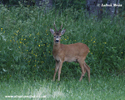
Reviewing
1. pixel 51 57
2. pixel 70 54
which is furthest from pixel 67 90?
pixel 51 57

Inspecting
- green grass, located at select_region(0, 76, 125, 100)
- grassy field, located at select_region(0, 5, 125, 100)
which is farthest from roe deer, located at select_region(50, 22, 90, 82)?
green grass, located at select_region(0, 76, 125, 100)

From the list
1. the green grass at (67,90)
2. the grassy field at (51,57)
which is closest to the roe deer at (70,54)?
the grassy field at (51,57)

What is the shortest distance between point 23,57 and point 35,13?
9.34 feet

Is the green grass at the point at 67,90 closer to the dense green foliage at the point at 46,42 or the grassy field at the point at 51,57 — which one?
the grassy field at the point at 51,57

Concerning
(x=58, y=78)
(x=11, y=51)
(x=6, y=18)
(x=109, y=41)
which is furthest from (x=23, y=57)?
(x=109, y=41)

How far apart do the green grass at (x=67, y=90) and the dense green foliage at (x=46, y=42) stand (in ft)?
2.57

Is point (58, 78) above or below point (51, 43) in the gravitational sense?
below

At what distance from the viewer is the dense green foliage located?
8773mm

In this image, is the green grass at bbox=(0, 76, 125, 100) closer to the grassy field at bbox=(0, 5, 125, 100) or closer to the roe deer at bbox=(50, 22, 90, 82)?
the grassy field at bbox=(0, 5, 125, 100)

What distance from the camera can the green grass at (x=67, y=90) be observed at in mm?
6695

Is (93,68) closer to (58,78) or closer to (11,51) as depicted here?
(58,78)

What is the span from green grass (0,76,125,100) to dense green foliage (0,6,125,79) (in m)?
0.78

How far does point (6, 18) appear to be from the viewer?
10.4 metres

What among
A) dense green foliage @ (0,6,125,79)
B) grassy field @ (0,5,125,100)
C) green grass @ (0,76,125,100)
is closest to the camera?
green grass @ (0,76,125,100)
